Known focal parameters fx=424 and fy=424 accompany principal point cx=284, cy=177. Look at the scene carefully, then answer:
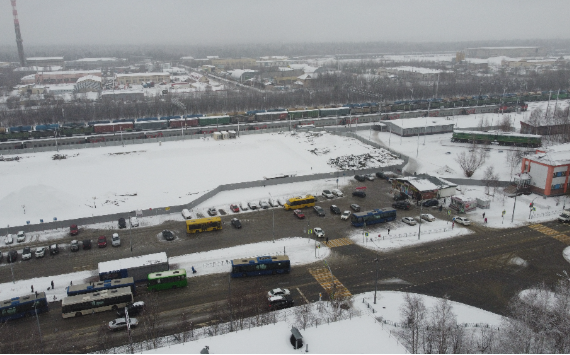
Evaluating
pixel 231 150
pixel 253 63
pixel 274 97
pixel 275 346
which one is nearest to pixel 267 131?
pixel 231 150

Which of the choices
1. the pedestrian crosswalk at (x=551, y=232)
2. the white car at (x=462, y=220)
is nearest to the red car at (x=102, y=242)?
the white car at (x=462, y=220)

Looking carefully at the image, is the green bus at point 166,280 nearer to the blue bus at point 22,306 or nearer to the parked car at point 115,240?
the blue bus at point 22,306

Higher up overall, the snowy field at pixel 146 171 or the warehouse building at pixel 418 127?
the warehouse building at pixel 418 127

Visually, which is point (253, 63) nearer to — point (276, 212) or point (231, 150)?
point (231, 150)

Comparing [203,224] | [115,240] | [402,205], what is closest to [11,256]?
[115,240]

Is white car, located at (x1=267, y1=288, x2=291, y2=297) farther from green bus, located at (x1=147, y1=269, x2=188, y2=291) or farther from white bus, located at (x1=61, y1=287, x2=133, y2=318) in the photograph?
white bus, located at (x1=61, y1=287, x2=133, y2=318)

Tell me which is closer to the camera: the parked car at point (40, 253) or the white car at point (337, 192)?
the parked car at point (40, 253)

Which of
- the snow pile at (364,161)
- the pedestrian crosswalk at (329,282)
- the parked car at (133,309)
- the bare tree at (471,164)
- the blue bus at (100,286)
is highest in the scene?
the bare tree at (471,164)

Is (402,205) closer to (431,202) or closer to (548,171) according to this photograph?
(431,202)

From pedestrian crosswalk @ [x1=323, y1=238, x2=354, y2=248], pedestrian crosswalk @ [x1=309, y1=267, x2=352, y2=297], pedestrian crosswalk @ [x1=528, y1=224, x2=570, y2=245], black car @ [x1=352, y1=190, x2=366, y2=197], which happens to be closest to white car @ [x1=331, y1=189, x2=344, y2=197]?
black car @ [x1=352, y1=190, x2=366, y2=197]
